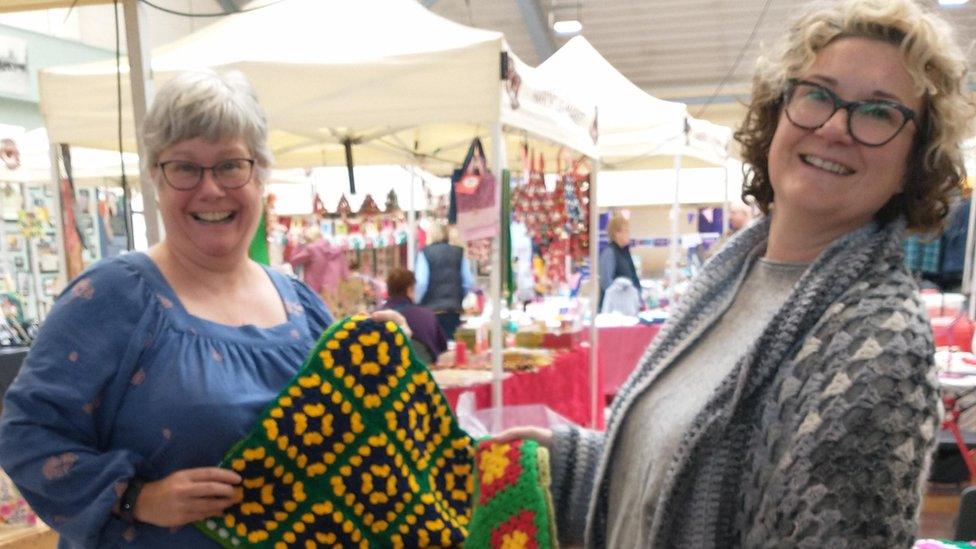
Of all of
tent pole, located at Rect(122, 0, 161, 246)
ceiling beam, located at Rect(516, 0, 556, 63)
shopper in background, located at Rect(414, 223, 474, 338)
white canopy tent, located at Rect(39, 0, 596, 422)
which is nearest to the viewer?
tent pole, located at Rect(122, 0, 161, 246)

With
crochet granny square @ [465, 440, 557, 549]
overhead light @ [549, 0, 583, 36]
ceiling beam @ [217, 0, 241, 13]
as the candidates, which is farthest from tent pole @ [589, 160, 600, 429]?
ceiling beam @ [217, 0, 241, 13]

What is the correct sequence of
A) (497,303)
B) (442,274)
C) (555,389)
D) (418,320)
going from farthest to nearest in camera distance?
(442,274)
(555,389)
(418,320)
(497,303)

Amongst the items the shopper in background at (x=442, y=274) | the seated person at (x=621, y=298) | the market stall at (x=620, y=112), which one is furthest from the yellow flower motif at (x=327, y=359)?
the seated person at (x=621, y=298)

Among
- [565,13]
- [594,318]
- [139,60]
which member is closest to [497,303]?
[139,60]

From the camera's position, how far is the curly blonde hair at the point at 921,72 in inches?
36.2

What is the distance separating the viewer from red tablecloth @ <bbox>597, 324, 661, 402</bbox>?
613 cm

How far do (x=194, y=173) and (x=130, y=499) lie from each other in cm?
52

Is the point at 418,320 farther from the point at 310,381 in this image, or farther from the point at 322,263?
the point at 310,381

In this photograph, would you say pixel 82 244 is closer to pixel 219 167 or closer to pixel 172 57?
pixel 172 57

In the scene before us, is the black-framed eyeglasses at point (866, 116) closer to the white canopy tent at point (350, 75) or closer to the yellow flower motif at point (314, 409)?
the yellow flower motif at point (314, 409)

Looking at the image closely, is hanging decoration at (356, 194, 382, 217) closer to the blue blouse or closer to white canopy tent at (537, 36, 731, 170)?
white canopy tent at (537, 36, 731, 170)

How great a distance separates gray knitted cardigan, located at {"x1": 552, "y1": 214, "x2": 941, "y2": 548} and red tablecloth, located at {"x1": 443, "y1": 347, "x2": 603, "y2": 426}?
2556 mm

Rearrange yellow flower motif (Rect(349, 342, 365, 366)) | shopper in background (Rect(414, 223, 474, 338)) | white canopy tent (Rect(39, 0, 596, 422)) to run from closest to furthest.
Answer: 1. yellow flower motif (Rect(349, 342, 365, 366))
2. white canopy tent (Rect(39, 0, 596, 422))
3. shopper in background (Rect(414, 223, 474, 338))

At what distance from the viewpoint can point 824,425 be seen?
815 millimetres
